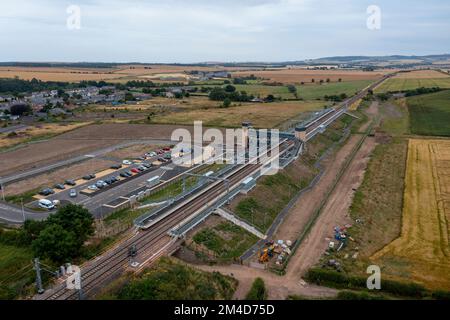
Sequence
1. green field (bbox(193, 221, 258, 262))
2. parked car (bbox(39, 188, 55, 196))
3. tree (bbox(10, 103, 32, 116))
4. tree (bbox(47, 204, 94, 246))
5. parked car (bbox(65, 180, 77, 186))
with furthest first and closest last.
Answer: tree (bbox(10, 103, 32, 116))
parked car (bbox(65, 180, 77, 186))
parked car (bbox(39, 188, 55, 196))
green field (bbox(193, 221, 258, 262))
tree (bbox(47, 204, 94, 246))

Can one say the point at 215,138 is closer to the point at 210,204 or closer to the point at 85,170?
the point at 85,170

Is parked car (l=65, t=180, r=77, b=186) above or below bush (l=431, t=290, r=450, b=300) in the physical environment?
above

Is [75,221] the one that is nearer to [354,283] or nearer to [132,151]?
[354,283]

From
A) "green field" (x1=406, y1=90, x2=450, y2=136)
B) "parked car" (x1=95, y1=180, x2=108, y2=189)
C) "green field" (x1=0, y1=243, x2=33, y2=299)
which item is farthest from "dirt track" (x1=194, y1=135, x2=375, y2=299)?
"green field" (x1=406, y1=90, x2=450, y2=136)

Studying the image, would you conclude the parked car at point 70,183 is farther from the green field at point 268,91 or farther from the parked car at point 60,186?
the green field at point 268,91

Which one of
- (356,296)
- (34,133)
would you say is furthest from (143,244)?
(34,133)

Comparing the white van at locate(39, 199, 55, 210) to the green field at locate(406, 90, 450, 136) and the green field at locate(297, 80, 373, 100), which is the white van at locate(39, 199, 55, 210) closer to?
the green field at locate(406, 90, 450, 136)
